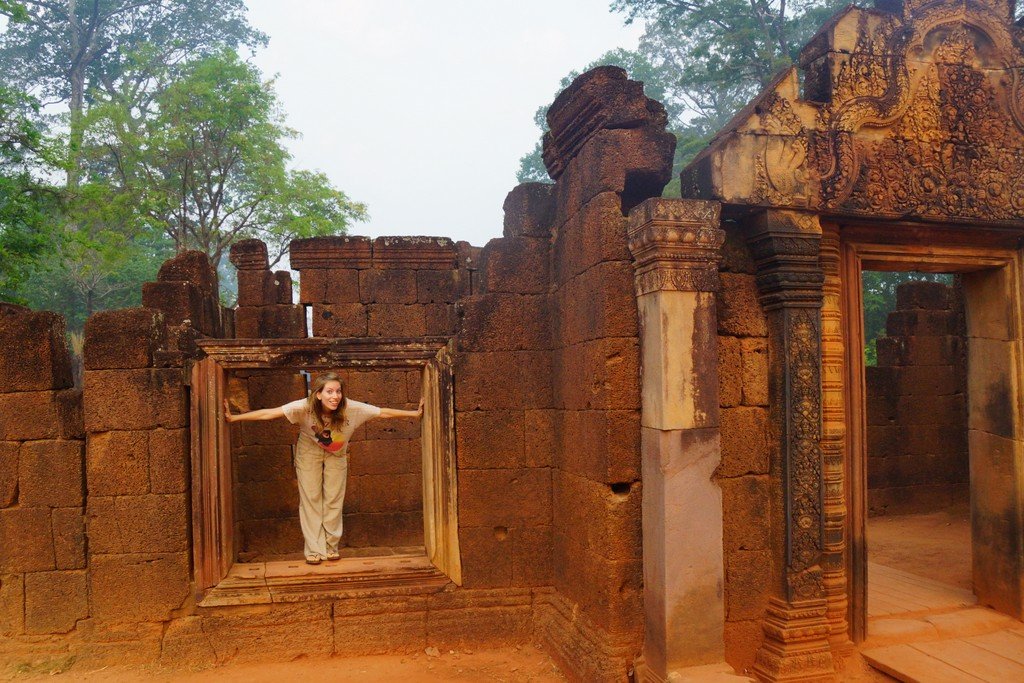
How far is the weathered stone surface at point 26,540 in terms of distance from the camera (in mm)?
5352

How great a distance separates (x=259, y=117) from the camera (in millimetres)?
20922

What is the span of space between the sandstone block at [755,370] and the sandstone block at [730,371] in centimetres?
4

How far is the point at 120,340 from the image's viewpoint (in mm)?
5348

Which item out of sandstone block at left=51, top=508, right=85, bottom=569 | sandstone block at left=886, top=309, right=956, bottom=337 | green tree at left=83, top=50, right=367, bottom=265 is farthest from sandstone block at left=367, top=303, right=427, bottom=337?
green tree at left=83, top=50, right=367, bottom=265

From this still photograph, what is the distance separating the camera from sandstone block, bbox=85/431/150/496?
534 cm

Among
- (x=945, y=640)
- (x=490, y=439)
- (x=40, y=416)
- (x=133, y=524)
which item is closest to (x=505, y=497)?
(x=490, y=439)

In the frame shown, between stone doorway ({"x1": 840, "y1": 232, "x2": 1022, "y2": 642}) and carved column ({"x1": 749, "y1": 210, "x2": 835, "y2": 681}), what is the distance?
19.0 inches

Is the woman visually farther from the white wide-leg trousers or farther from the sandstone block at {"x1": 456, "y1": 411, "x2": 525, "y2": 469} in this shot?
the sandstone block at {"x1": 456, "y1": 411, "x2": 525, "y2": 469}

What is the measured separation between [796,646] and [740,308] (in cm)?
221

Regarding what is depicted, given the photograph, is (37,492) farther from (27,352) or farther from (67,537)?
(27,352)

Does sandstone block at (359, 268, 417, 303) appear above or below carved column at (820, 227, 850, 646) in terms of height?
above

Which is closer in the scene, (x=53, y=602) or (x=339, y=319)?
(x=53, y=602)

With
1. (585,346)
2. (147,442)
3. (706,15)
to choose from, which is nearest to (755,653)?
(585,346)

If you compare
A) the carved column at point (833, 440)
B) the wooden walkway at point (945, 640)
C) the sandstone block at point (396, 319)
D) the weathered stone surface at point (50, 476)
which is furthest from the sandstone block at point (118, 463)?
the wooden walkway at point (945, 640)
